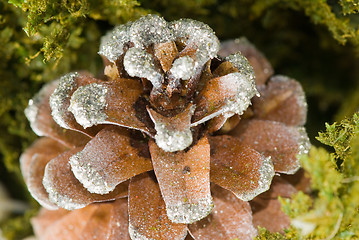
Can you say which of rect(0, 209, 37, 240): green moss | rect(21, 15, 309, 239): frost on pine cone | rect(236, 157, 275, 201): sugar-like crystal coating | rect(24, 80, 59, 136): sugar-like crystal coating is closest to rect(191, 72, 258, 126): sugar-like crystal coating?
rect(21, 15, 309, 239): frost on pine cone

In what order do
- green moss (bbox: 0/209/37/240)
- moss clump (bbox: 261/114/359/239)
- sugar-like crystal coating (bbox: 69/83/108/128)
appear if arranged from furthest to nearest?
green moss (bbox: 0/209/37/240) < sugar-like crystal coating (bbox: 69/83/108/128) < moss clump (bbox: 261/114/359/239)

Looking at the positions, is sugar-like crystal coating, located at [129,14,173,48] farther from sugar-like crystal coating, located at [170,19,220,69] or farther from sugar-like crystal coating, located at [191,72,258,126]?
sugar-like crystal coating, located at [191,72,258,126]

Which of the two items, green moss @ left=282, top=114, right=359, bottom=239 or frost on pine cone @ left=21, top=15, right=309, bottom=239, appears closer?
green moss @ left=282, top=114, right=359, bottom=239

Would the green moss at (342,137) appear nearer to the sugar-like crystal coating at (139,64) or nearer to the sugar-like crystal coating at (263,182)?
the sugar-like crystal coating at (263,182)

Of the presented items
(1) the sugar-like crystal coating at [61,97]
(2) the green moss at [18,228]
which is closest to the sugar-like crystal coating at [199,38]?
(1) the sugar-like crystal coating at [61,97]

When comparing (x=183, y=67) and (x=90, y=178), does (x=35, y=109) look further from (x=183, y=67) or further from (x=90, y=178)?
(x=183, y=67)

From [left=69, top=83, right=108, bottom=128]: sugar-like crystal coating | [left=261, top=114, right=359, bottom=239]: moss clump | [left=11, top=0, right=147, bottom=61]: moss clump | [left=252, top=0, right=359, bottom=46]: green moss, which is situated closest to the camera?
[left=261, top=114, right=359, bottom=239]: moss clump

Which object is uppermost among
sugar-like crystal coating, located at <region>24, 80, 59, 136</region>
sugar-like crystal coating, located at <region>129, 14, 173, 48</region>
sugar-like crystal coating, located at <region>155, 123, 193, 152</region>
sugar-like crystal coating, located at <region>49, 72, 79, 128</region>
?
sugar-like crystal coating, located at <region>129, 14, 173, 48</region>

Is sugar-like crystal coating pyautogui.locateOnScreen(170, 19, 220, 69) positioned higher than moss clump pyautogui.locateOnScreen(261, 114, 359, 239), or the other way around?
sugar-like crystal coating pyautogui.locateOnScreen(170, 19, 220, 69)
